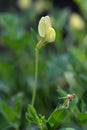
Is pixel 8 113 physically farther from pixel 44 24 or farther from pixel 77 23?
pixel 77 23

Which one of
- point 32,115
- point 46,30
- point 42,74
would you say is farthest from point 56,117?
point 42,74

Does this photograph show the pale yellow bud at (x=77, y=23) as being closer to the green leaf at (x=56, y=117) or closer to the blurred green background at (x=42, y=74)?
the blurred green background at (x=42, y=74)

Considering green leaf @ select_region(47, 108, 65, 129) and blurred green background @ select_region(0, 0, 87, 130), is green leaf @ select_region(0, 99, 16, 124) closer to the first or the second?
blurred green background @ select_region(0, 0, 87, 130)

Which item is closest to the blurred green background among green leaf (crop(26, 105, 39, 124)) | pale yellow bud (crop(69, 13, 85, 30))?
pale yellow bud (crop(69, 13, 85, 30))

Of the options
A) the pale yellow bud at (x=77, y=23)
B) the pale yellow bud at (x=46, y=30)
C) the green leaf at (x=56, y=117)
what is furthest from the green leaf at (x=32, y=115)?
the pale yellow bud at (x=77, y=23)

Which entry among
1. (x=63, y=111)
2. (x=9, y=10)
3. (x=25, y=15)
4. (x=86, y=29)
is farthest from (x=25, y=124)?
(x=9, y=10)

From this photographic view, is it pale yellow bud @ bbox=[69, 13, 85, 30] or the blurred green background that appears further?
pale yellow bud @ bbox=[69, 13, 85, 30]

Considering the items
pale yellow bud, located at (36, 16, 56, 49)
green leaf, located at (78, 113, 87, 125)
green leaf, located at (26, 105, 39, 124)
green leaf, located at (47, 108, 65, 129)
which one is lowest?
green leaf, located at (78, 113, 87, 125)
